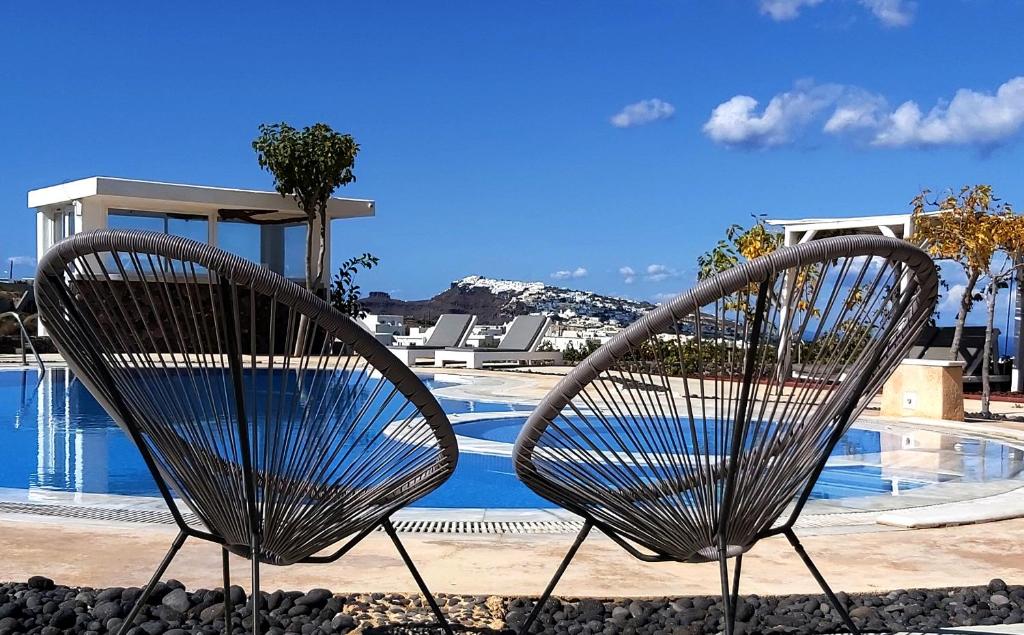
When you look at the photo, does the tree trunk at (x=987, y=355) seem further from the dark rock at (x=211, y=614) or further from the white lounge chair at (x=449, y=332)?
the white lounge chair at (x=449, y=332)

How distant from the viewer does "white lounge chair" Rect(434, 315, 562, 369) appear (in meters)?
21.8

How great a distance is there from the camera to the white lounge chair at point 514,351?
21797mm

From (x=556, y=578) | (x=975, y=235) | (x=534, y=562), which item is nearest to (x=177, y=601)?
(x=556, y=578)

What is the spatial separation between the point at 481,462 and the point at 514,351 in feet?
45.5

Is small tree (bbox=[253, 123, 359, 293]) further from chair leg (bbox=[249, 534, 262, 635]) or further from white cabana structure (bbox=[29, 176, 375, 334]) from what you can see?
chair leg (bbox=[249, 534, 262, 635])

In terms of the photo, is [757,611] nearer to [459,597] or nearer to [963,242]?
[459,597]

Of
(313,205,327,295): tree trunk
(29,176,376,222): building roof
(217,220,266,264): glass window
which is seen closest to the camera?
(29,176,376,222): building roof

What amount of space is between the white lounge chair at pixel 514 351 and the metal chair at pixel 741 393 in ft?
60.8

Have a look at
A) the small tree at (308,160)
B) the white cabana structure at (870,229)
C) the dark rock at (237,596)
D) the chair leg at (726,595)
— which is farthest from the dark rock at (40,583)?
the small tree at (308,160)

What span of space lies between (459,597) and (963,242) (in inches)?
398

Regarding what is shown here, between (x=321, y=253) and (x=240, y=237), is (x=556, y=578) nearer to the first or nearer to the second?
(x=321, y=253)

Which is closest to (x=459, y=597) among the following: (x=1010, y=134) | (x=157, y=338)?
(x=157, y=338)

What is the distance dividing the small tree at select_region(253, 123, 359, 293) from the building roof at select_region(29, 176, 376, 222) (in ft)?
2.89

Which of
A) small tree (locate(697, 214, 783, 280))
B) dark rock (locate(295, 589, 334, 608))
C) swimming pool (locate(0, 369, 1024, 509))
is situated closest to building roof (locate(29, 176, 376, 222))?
small tree (locate(697, 214, 783, 280))
